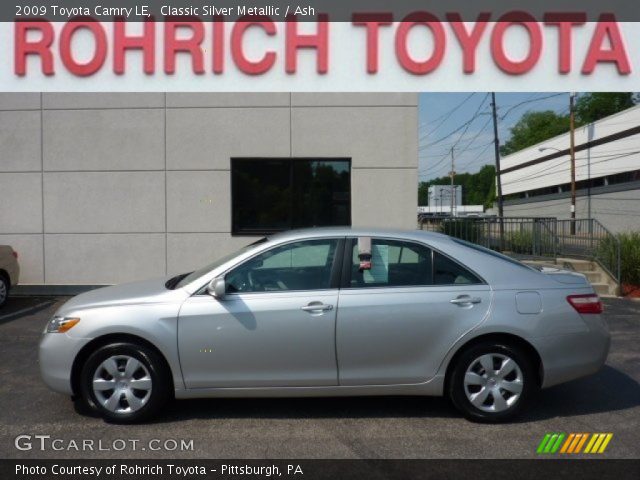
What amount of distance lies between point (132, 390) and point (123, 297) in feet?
2.50

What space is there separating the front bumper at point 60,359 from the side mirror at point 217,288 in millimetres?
1050

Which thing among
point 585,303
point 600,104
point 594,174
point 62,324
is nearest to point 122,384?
point 62,324

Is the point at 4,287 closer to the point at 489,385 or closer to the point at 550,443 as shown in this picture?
the point at 489,385

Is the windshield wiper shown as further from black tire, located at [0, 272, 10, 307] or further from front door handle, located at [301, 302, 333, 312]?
black tire, located at [0, 272, 10, 307]

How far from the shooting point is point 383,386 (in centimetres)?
465

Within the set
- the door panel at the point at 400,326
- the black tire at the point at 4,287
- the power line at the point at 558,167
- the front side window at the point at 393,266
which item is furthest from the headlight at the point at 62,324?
the power line at the point at 558,167

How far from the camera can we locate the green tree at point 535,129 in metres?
83.6

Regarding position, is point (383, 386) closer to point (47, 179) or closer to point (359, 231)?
point (359, 231)

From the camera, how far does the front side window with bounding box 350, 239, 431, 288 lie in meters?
4.74

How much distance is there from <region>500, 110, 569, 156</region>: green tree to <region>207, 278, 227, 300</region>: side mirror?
85.2 m

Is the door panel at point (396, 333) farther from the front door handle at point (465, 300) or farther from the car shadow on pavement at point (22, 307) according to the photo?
the car shadow on pavement at point (22, 307)

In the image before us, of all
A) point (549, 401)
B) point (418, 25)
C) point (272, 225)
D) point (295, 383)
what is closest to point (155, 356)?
point (295, 383)

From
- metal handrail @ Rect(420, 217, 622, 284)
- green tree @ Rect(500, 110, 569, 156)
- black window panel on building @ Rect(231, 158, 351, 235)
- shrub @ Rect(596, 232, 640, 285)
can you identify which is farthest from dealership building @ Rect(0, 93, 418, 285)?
green tree @ Rect(500, 110, 569, 156)

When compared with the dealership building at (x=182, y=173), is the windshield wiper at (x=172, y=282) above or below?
below
